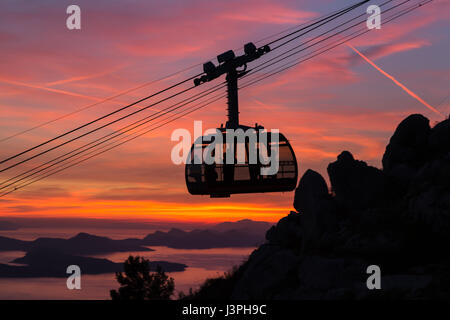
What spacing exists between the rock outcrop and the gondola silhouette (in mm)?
5486

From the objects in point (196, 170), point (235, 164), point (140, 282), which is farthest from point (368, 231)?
point (140, 282)

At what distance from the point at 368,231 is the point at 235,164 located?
901cm

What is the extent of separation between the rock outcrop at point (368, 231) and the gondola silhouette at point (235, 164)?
5486 millimetres

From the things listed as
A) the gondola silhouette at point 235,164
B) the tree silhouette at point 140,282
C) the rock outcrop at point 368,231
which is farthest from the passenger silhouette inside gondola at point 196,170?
the tree silhouette at point 140,282

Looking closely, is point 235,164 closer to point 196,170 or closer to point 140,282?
point 196,170

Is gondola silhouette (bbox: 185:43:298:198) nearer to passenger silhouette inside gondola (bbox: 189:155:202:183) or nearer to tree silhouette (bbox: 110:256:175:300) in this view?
passenger silhouette inside gondola (bbox: 189:155:202:183)

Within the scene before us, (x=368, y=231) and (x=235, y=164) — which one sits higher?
(x=235, y=164)

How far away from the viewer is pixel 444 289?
2258 centimetres

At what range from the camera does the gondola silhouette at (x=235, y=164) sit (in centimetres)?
2758

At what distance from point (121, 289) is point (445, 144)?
3677cm

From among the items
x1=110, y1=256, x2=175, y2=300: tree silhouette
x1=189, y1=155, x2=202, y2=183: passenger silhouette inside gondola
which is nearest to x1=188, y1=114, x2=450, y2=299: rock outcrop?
x1=189, y1=155, x2=202, y2=183: passenger silhouette inside gondola

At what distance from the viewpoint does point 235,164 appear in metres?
27.7
